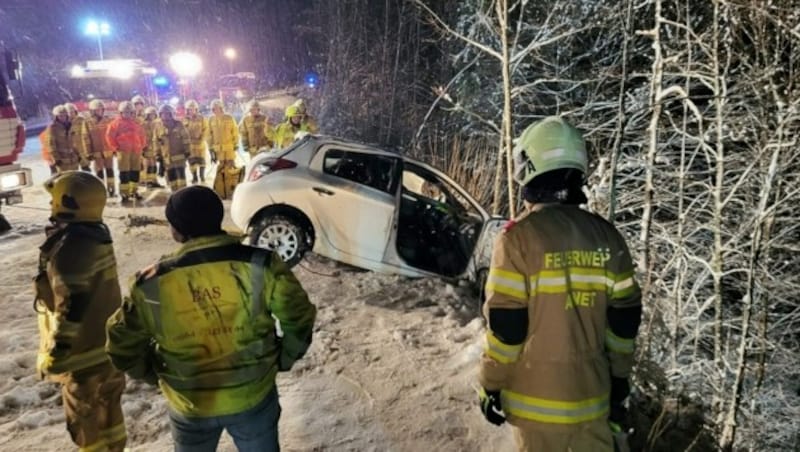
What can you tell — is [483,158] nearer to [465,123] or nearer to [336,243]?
[465,123]

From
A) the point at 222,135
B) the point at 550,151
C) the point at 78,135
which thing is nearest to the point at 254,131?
the point at 222,135

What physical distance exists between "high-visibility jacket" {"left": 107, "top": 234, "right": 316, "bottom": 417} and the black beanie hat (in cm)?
4

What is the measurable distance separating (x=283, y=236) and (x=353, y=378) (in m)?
2.42

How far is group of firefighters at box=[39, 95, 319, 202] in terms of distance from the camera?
995cm

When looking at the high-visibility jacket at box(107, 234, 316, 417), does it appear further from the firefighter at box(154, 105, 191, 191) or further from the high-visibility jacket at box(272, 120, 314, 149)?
the firefighter at box(154, 105, 191, 191)

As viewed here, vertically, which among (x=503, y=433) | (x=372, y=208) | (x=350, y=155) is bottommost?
(x=503, y=433)

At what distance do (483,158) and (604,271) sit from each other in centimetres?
973

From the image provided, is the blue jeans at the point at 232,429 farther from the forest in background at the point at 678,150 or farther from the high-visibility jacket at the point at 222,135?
the high-visibility jacket at the point at 222,135

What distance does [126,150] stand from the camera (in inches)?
400

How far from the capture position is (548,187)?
80.7 inches

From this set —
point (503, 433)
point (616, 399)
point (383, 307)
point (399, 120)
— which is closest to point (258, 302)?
point (616, 399)

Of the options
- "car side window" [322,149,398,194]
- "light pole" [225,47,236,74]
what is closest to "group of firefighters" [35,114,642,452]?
"car side window" [322,149,398,194]

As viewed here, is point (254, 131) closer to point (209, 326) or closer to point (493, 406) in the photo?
point (209, 326)

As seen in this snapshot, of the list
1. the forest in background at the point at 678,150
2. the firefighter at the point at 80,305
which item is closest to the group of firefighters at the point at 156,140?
the forest in background at the point at 678,150
